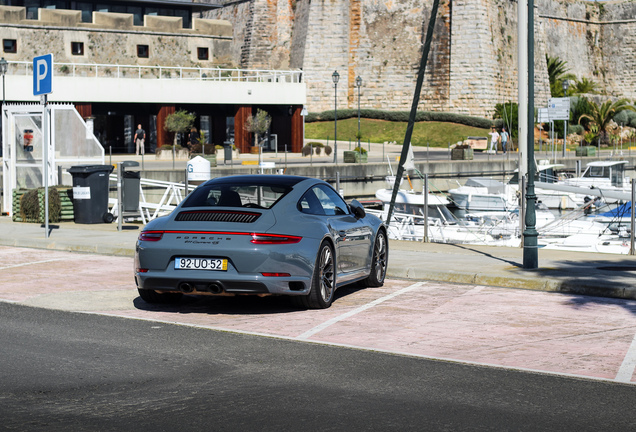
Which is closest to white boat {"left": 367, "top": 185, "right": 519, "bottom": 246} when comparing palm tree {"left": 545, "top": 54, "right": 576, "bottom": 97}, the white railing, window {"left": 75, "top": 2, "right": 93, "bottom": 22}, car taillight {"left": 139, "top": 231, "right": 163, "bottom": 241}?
car taillight {"left": 139, "top": 231, "right": 163, "bottom": 241}

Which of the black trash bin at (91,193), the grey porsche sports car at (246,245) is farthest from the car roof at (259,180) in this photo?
the black trash bin at (91,193)

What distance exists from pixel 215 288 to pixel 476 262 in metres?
5.86

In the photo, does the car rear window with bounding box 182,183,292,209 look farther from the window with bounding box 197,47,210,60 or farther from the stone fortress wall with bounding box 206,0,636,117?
the stone fortress wall with bounding box 206,0,636,117

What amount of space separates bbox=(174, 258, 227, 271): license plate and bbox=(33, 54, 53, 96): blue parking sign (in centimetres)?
844

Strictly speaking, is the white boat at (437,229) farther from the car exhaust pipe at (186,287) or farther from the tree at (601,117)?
the tree at (601,117)

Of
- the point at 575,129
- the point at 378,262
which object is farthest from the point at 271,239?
the point at 575,129

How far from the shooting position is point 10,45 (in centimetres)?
5781

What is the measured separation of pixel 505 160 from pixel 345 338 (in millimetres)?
37097

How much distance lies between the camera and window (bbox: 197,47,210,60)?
66.9m

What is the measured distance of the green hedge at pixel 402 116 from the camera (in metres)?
65.6

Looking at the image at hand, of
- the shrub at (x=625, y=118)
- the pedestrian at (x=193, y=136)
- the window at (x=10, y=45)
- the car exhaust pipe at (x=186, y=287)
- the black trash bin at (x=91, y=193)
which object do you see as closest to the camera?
the car exhaust pipe at (x=186, y=287)

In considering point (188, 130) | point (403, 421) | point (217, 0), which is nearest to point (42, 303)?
point (403, 421)

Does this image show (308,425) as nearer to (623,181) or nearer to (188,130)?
(623,181)

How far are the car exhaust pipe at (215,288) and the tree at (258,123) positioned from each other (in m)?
45.5
